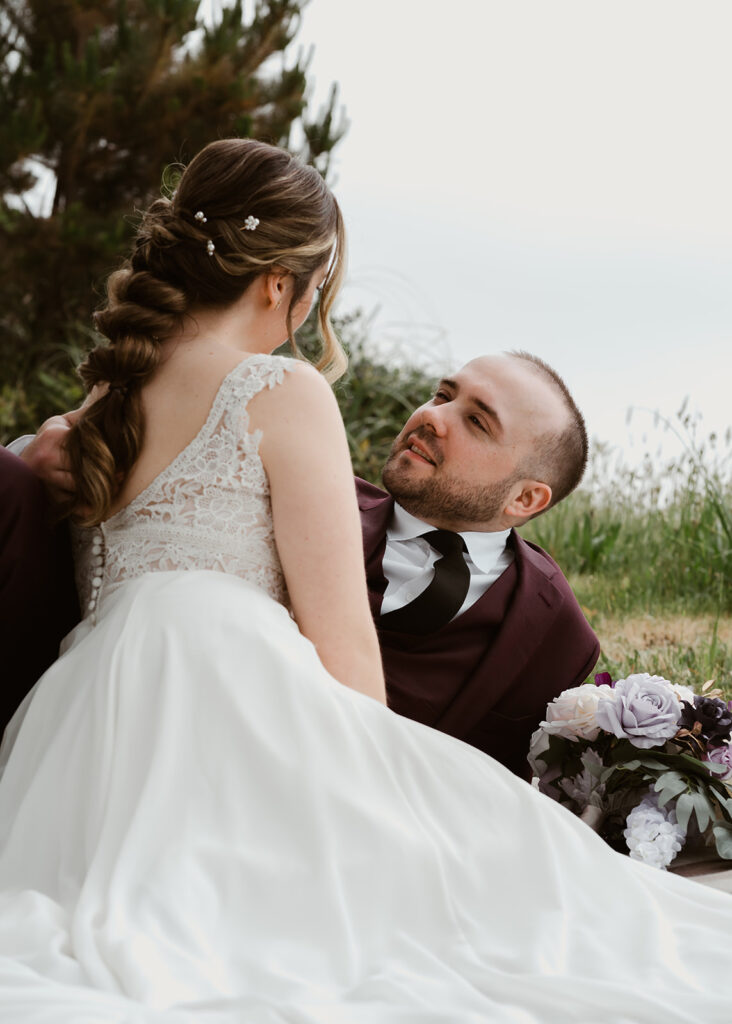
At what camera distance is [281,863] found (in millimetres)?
2037

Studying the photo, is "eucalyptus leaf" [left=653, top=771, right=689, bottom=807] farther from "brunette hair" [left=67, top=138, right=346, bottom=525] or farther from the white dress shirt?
"brunette hair" [left=67, top=138, right=346, bottom=525]

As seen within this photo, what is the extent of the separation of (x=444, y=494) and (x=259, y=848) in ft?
4.98

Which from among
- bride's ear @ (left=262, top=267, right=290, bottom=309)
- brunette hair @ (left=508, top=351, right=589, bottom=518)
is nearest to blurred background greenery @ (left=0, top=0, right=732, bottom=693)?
brunette hair @ (left=508, top=351, right=589, bottom=518)

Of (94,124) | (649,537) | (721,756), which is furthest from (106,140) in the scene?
(721,756)

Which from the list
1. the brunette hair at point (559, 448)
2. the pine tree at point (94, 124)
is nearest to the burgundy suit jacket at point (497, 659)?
the brunette hair at point (559, 448)

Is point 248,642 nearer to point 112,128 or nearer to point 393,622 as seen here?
point 393,622

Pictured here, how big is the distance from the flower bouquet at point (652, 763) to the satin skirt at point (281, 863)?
1.81 feet

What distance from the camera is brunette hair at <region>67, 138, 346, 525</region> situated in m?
2.44

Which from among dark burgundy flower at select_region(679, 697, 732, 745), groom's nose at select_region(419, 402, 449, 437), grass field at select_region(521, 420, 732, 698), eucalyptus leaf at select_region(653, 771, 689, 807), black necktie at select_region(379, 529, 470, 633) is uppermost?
groom's nose at select_region(419, 402, 449, 437)

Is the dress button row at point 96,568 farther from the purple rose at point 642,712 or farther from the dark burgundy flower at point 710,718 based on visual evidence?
the dark burgundy flower at point 710,718

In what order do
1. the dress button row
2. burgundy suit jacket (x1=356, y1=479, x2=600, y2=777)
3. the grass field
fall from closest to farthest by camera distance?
the dress button row
burgundy suit jacket (x1=356, y1=479, x2=600, y2=777)
the grass field

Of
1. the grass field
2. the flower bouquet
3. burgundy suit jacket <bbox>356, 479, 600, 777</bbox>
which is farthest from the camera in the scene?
the grass field

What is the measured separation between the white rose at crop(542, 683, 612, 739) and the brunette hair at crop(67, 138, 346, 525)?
1339 millimetres

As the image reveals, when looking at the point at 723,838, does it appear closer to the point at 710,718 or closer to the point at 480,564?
the point at 710,718
